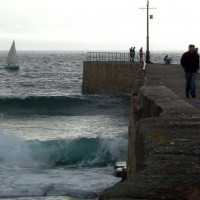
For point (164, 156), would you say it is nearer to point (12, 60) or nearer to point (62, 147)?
point (62, 147)

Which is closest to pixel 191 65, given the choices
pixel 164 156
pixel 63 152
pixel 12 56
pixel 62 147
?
pixel 164 156

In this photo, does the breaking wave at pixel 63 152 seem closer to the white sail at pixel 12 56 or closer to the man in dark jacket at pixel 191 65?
the man in dark jacket at pixel 191 65

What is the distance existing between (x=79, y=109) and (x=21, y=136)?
42.4ft

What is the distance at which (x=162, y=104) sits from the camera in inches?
303

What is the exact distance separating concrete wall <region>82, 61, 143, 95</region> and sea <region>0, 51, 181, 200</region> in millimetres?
839

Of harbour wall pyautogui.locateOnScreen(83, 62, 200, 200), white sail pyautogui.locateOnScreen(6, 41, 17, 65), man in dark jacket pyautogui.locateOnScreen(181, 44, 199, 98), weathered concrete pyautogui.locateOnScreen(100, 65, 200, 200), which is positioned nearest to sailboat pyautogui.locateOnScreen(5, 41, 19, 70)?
white sail pyautogui.locateOnScreen(6, 41, 17, 65)

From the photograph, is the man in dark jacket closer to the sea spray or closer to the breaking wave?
the breaking wave

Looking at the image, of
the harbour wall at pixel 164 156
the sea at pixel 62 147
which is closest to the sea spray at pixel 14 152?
the sea at pixel 62 147

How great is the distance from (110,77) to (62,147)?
17.2 meters

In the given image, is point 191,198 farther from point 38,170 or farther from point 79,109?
point 79,109

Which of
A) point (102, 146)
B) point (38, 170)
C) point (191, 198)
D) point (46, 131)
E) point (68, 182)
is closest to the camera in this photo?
point (191, 198)

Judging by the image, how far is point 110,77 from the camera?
36094 mm

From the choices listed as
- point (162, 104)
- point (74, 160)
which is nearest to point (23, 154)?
point (74, 160)

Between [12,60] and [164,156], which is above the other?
[164,156]
